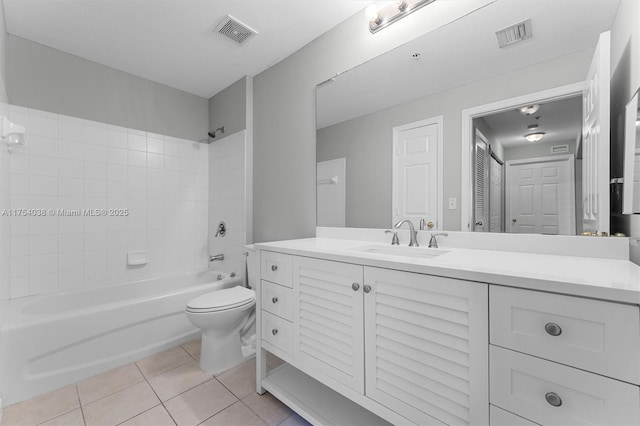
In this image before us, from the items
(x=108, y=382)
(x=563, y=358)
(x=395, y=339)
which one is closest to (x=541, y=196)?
(x=563, y=358)

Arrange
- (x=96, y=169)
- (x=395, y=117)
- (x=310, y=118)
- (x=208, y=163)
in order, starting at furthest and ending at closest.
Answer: (x=208, y=163) → (x=96, y=169) → (x=310, y=118) → (x=395, y=117)

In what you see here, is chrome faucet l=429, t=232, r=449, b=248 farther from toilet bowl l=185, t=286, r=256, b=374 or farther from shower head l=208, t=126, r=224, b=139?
shower head l=208, t=126, r=224, b=139

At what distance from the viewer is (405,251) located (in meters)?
1.38

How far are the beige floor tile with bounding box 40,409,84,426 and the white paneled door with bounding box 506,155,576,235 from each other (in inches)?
90.3

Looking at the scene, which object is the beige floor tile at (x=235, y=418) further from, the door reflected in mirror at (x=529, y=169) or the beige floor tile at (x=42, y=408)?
the door reflected in mirror at (x=529, y=169)

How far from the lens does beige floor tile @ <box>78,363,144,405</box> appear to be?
157 centimetres

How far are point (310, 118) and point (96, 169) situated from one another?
6.32 ft

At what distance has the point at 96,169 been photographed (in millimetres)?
2357

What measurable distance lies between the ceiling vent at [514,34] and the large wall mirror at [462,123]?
0.06 ft

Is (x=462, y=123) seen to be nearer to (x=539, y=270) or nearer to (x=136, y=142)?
(x=539, y=270)

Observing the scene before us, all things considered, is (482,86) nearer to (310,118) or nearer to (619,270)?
(619,270)

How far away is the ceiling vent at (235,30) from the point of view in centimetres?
184

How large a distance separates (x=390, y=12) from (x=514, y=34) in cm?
69

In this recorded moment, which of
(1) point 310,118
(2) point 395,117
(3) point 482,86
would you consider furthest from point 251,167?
(3) point 482,86
